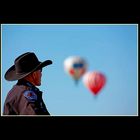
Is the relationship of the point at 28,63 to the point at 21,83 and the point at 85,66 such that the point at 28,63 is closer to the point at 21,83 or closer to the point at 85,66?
the point at 21,83

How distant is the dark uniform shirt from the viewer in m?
4.05

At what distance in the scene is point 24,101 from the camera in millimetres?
4105

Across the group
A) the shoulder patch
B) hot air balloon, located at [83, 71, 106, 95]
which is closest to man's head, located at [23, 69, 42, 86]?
the shoulder patch

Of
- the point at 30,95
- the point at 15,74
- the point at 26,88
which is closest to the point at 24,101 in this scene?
the point at 30,95

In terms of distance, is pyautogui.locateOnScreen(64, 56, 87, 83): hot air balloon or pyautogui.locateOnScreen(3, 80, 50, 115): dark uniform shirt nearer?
pyautogui.locateOnScreen(3, 80, 50, 115): dark uniform shirt

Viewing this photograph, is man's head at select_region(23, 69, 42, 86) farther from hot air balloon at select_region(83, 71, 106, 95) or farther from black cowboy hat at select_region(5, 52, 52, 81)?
hot air balloon at select_region(83, 71, 106, 95)

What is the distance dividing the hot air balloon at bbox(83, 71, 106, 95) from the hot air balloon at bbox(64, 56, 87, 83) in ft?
0.53

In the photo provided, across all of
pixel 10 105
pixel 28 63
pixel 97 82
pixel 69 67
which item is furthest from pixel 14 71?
pixel 69 67

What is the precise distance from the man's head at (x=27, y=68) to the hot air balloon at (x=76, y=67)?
6.07m

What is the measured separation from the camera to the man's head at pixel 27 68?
4426 mm

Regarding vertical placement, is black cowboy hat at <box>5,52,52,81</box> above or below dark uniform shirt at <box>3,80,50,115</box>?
above

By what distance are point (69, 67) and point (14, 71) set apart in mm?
6505

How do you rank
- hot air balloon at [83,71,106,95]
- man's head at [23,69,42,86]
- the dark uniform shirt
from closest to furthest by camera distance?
the dark uniform shirt, man's head at [23,69,42,86], hot air balloon at [83,71,106,95]

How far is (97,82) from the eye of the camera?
1027 cm
